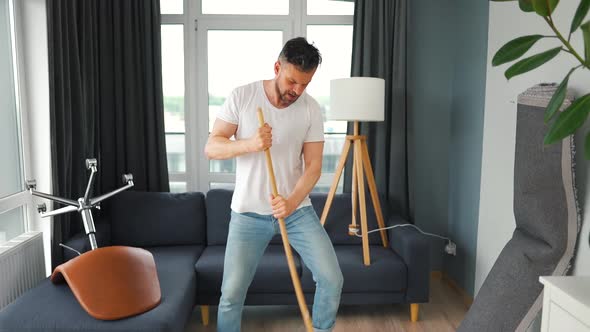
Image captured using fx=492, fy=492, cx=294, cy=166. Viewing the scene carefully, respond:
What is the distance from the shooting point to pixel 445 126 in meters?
3.79

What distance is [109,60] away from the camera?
356 cm

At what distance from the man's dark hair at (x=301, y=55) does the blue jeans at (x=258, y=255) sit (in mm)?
653

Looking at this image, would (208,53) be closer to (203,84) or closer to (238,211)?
(203,84)

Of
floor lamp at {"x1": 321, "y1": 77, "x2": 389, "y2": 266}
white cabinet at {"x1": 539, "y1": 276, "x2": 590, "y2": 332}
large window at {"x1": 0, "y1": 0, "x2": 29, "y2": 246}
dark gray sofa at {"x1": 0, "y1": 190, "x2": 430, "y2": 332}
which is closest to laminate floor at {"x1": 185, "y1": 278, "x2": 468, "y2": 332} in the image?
dark gray sofa at {"x1": 0, "y1": 190, "x2": 430, "y2": 332}

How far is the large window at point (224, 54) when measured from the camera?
12.2 feet

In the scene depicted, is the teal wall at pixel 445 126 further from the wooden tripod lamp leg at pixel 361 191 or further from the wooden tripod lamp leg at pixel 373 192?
the wooden tripod lamp leg at pixel 361 191

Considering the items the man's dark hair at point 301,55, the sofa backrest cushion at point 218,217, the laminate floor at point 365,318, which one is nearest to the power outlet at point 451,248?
the laminate floor at point 365,318

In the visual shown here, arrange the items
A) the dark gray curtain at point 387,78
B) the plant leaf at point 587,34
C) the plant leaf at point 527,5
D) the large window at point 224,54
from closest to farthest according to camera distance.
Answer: the plant leaf at point 587,34, the plant leaf at point 527,5, the dark gray curtain at point 387,78, the large window at point 224,54

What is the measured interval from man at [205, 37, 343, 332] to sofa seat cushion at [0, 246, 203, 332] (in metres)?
0.27

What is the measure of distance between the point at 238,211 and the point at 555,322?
1302mm

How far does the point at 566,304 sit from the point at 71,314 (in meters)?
1.93

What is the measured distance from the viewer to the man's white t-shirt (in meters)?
2.19

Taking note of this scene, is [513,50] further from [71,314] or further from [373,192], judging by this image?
[71,314]

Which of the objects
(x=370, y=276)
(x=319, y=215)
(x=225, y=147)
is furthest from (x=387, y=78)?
(x=225, y=147)
